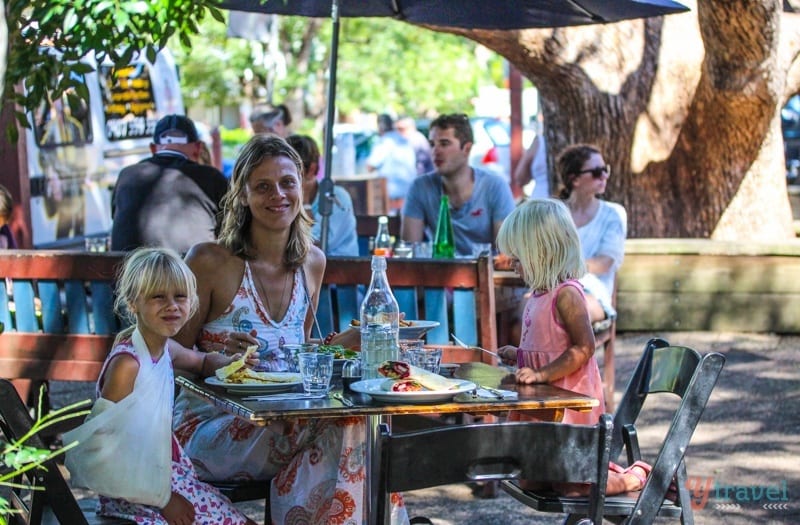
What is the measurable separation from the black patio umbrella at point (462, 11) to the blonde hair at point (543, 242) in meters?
2.48

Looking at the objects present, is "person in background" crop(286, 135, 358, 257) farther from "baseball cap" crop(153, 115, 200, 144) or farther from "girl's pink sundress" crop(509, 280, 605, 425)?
"girl's pink sundress" crop(509, 280, 605, 425)

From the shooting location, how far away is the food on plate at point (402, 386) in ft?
12.6

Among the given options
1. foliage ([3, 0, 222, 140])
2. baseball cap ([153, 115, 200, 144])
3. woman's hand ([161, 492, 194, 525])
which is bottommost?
woman's hand ([161, 492, 194, 525])

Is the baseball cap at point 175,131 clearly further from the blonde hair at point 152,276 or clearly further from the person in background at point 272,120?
the person in background at point 272,120

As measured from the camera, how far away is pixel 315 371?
392 cm

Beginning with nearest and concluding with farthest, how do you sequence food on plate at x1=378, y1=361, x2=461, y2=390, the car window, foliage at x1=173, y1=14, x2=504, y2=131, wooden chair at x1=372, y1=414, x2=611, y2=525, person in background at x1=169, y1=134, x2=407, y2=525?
wooden chair at x1=372, y1=414, x2=611, y2=525 < food on plate at x1=378, y1=361, x2=461, y2=390 < person in background at x1=169, y1=134, x2=407, y2=525 < the car window < foliage at x1=173, y1=14, x2=504, y2=131

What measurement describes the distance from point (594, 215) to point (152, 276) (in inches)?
159

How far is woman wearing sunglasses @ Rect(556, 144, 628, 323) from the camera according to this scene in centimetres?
754

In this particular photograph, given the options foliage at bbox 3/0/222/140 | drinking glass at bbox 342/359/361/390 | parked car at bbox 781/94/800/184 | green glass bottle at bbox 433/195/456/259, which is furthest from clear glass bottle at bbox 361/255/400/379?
parked car at bbox 781/94/800/184

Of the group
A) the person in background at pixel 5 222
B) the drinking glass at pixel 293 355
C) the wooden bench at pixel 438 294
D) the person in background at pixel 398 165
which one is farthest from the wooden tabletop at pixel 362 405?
the person in background at pixel 398 165

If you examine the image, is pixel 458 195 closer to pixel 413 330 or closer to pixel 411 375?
pixel 413 330

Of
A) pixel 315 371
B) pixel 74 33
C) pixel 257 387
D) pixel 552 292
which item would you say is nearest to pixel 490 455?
pixel 315 371

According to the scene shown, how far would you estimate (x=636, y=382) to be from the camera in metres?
4.77

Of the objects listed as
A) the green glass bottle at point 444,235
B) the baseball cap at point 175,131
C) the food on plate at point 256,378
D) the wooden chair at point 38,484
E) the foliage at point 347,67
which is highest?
the foliage at point 347,67
